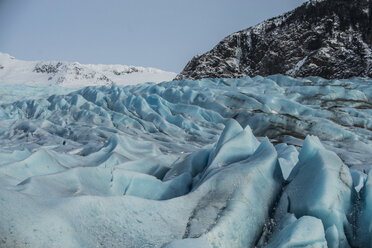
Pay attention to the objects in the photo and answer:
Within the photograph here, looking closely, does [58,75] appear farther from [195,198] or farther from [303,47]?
[195,198]

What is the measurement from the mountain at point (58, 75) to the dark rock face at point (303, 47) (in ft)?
153

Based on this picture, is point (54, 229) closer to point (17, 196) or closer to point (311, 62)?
point (17, 196)

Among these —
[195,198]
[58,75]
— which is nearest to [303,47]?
[195,198]

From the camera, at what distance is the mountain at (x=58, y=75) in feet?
260

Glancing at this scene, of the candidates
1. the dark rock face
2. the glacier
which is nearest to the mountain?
the dark rock face

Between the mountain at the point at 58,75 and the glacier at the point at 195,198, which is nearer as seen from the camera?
the glacier at the point at 195,198

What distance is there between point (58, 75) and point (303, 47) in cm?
7162

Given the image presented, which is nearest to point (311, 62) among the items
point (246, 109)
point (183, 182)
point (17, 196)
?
point (246, 109)

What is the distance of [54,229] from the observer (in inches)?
93.4

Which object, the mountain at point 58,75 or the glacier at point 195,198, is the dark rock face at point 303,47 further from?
the mountain at point 58,75

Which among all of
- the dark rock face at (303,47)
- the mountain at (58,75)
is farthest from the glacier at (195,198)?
the mountain at (58,75)

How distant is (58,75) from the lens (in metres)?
86.8

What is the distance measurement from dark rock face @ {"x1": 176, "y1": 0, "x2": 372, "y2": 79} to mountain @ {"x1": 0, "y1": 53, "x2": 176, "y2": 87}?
46.6 metres

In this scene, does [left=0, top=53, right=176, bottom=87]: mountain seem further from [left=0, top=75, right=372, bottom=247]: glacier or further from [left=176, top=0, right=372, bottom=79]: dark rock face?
[left=0, top=75, right=372, bottom=247]: glacier
